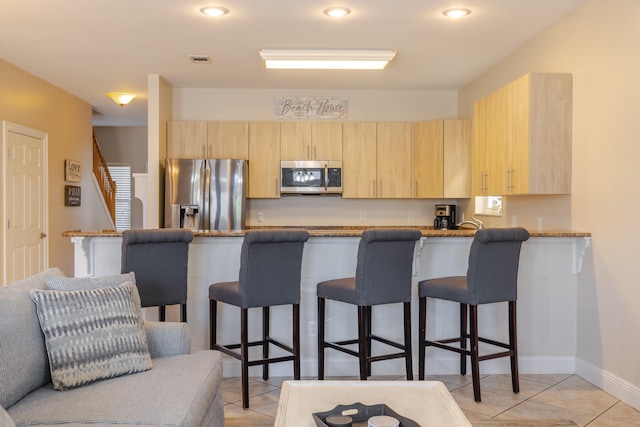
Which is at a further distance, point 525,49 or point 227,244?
point 525,49

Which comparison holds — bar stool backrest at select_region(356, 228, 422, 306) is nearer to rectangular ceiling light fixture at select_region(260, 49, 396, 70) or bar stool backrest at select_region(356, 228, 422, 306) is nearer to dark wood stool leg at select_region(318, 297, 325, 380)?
dark wood stool leg at select_region(318, 297, 325, 380)

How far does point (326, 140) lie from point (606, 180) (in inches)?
135

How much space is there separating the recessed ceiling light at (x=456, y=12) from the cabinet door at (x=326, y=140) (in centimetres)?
262

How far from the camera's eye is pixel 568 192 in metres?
4.20

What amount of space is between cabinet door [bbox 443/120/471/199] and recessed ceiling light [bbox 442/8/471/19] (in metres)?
2.34

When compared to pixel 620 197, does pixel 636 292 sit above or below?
below

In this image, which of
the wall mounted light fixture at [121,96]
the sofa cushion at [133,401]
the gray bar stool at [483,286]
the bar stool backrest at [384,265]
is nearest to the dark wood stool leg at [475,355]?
the gray bar stool at [483,286]

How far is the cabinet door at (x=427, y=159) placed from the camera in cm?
641

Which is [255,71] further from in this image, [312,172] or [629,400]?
[629,400]

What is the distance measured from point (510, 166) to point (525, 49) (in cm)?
115

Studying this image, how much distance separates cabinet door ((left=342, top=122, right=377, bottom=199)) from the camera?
6.65 meters

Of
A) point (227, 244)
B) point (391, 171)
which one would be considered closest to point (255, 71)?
point (391, 171)

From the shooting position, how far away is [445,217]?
267 inches

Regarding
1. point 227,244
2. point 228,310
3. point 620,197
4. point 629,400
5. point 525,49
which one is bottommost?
point 629,400
